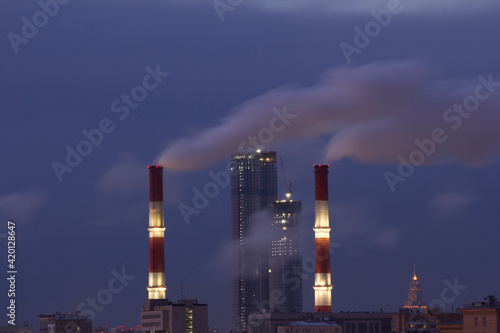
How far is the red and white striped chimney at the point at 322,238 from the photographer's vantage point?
138625 mm

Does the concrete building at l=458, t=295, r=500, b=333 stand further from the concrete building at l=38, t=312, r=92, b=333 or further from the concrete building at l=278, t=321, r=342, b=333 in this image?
the concrete building at l=38, t=312, r=92, b=333

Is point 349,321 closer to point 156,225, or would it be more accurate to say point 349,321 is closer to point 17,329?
point 156,225

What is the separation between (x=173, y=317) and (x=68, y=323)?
93.9 feet

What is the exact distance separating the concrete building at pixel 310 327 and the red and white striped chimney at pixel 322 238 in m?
7.17

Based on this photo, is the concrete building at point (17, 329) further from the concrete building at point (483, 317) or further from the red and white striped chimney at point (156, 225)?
the concrete building at point (483, 317)

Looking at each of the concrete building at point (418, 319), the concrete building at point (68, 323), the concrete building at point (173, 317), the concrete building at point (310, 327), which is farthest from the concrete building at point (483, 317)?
the concrete building at point (68, 323)

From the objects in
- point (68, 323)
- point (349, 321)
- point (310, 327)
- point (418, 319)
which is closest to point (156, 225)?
point (310, 327)

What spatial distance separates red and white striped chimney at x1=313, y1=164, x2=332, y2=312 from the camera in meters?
139

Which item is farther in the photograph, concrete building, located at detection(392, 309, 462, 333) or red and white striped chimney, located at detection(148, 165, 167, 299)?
concrete building, located at detection(392, 309, 462, 333)

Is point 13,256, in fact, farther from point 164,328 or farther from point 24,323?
point 24,323

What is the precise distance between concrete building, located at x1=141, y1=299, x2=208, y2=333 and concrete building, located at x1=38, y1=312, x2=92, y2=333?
64.3 ft

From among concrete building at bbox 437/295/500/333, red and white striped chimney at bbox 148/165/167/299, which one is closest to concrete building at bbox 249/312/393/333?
red and white striped chimney at bbox 148/165/167/299

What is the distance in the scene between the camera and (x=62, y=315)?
607ft

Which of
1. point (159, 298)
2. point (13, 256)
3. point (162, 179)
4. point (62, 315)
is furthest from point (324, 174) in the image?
point (62, 315)
